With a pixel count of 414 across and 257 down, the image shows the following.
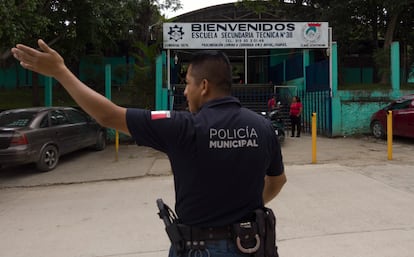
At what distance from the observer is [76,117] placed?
11.2m

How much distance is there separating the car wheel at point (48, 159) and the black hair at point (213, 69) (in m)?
8.13

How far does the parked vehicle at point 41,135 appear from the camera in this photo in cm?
866

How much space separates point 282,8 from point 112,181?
16047 mm

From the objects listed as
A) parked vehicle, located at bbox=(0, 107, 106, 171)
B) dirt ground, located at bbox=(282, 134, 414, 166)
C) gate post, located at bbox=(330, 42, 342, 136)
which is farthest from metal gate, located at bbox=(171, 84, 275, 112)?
parked vehicle, located at bbox=(0, 107, 106, 171)

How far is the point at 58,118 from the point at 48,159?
1229mm

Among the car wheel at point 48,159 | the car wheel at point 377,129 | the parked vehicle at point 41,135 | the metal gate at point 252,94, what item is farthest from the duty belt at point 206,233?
the metal gate at point 252,94

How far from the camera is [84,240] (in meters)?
4.79

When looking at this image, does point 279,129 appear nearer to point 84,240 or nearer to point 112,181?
point 112,181

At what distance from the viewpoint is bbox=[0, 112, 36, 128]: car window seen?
30.0ft

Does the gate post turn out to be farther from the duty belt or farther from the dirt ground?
the duty belt

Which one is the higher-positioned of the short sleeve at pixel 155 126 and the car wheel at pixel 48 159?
the short sleeve at pixel 155 126

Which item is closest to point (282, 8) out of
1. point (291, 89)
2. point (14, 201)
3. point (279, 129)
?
point (291, 89)

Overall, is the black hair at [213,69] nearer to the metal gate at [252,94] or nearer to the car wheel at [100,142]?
the car wheel at [100,142]

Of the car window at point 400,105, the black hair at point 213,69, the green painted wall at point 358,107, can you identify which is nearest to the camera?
the black hair at point 213,69
